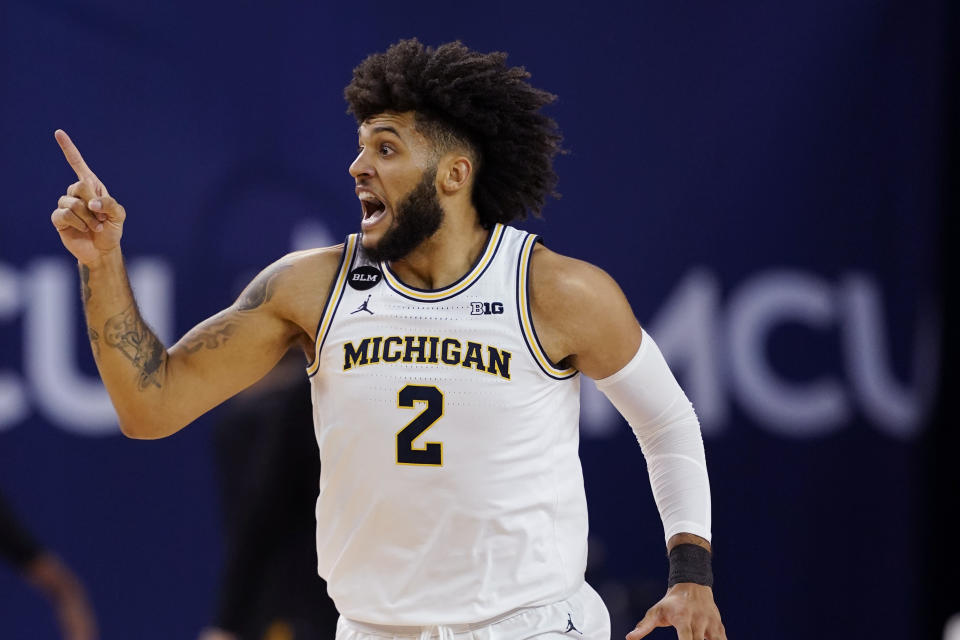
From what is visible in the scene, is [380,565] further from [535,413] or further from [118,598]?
[118,598]

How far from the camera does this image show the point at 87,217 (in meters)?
2.66

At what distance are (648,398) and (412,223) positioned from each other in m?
0.73

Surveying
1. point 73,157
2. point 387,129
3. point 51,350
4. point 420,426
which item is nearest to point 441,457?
point 420,426

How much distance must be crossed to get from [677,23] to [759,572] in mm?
2352

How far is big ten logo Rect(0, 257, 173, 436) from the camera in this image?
495 centimetres

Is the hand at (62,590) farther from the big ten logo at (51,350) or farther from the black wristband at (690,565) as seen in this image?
the black wristband at (690,565)

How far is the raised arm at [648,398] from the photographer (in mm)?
2961

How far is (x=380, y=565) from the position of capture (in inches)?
113

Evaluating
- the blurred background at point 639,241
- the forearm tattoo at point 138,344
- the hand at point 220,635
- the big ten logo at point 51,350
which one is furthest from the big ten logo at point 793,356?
the forearm tattoo at point 138,344

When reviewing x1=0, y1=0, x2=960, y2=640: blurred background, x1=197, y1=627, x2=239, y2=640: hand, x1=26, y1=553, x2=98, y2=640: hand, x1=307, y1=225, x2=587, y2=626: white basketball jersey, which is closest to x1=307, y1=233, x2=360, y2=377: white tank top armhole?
x1=307, y1=225, x2=587, y2=626: white basketball jersey

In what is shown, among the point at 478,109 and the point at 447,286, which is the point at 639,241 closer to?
the point at 478,109

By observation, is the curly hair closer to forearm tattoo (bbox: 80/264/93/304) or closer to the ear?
the ear

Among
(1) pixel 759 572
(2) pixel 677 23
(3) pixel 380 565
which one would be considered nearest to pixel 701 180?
(2) pixel 677 23

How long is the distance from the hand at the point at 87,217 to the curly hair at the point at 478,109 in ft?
2.43
